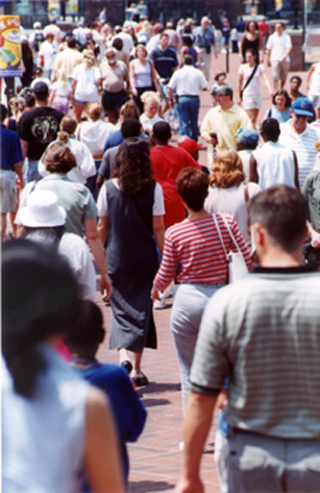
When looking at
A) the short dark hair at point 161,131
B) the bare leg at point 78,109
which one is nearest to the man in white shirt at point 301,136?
the short dark hair at point 161,131

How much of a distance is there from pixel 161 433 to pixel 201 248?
118 centimetres

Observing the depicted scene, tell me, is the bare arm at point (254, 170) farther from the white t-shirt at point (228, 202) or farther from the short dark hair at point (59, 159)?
the short dark hair at point (59, 159)

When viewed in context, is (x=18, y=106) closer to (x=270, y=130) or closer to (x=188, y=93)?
(x=188, y=93)

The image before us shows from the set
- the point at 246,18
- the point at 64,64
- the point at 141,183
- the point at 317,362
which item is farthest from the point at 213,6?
the point at 317,362

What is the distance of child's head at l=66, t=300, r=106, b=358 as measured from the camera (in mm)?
3295

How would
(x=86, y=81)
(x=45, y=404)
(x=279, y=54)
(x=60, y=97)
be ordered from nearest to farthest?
(x=45, y=404) < (x=60, y=97) < (x=86, y=81) < (x=279, y=54)

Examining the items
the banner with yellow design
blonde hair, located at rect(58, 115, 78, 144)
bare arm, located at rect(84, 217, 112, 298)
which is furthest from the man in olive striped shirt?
the banner with yellow design

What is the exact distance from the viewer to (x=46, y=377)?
261cm

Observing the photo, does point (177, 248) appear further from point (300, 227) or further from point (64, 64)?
point (64, 64)

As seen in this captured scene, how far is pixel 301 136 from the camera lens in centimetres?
951

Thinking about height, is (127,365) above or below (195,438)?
below

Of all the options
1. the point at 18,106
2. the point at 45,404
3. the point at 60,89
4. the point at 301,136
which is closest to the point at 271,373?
the point at 45,404

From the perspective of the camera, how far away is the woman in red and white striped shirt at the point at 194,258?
5.61 meters

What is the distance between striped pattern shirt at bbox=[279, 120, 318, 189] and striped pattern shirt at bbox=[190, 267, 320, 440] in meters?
6.10
